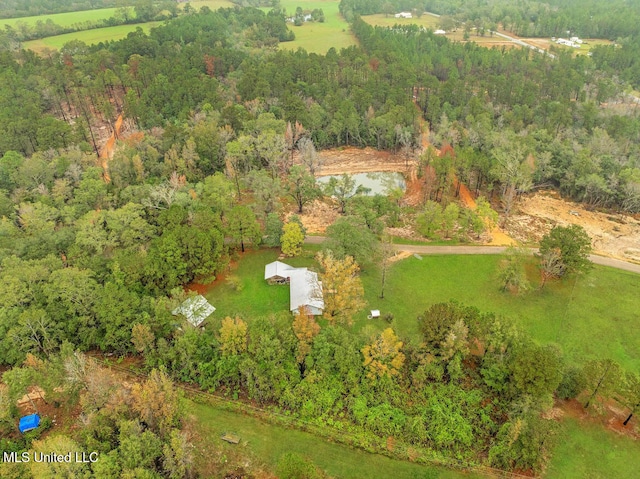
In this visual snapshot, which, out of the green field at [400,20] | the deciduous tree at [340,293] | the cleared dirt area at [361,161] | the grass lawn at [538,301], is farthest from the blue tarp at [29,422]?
the green field at [400,20]

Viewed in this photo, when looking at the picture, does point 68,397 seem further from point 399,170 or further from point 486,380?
point 399,170

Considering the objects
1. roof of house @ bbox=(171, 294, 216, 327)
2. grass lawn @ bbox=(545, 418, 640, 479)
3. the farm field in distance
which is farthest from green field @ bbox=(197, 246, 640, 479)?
the farm field in distance

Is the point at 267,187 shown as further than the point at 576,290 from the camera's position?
Yes

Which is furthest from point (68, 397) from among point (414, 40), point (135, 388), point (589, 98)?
point (414, 40)

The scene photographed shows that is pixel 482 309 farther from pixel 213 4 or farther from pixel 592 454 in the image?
pixel 213 4

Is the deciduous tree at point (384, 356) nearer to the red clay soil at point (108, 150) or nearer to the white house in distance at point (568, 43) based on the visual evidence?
the red clay soil at point (108, 150)

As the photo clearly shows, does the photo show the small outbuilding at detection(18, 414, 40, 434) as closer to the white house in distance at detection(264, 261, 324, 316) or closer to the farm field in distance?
the white house in distance at detection(264, 261, 324, 316)

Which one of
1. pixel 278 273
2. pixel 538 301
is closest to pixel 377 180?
pixel 278 273
